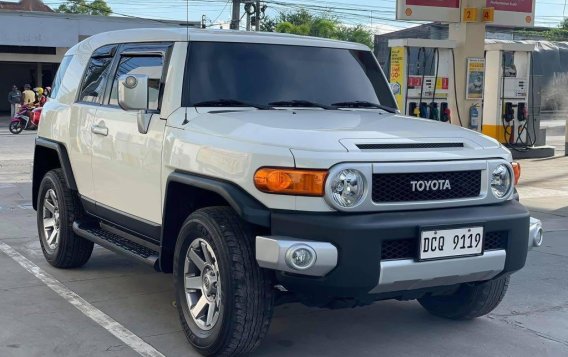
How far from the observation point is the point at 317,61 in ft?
19.1

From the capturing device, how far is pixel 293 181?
165 inches

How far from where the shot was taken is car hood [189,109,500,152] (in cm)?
433

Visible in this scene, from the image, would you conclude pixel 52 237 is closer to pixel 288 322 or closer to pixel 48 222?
pixel 48 222

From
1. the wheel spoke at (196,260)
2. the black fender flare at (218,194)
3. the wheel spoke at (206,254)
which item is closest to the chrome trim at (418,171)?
the black fender flare at (218,194)

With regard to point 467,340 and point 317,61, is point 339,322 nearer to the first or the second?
point 467,340

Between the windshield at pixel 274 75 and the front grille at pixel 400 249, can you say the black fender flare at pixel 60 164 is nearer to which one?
the windshield at pixel 274 75

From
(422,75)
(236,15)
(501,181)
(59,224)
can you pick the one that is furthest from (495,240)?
(236,15)

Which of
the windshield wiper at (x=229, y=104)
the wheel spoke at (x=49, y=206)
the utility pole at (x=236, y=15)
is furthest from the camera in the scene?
the utility pole at (x=236, y=15)

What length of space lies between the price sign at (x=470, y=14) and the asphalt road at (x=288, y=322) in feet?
33.9

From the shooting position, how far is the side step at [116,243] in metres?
5.37

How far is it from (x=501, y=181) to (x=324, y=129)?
1.17 meters

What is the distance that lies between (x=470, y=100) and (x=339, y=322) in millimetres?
12595

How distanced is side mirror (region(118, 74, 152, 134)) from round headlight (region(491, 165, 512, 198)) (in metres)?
2.29

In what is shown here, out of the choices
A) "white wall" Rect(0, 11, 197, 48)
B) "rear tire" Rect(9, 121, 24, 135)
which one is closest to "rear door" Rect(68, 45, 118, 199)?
"rear tire" Rect(9, 121, 24, 135)
